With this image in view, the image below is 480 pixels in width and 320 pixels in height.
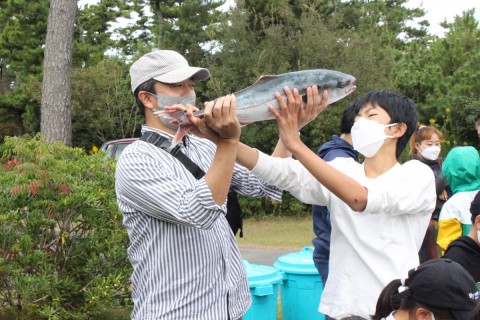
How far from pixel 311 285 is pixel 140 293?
2.97 meters

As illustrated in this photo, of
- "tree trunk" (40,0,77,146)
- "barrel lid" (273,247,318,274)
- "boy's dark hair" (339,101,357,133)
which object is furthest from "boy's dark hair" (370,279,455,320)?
"tree trunk" (40,0,77,146)

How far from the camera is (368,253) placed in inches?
106

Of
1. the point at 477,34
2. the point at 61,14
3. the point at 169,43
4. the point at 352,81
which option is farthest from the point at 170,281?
the point at 169,43

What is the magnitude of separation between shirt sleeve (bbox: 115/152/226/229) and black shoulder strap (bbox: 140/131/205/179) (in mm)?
89

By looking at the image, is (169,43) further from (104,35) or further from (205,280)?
(205,280)

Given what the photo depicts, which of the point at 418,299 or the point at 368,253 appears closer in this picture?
the point at 418,299

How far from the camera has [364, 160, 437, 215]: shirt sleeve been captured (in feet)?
8.32

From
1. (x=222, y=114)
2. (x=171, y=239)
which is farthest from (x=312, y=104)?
(x=171, y=239)

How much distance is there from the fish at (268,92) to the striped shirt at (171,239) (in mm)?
168

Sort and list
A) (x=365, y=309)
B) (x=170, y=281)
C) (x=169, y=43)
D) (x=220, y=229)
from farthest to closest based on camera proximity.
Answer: (x=169, y=43) < (x=365, y=309) < (x=220, y=229) < (x=170, y=281)

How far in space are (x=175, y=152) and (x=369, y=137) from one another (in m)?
0.91

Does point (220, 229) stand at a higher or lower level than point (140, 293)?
higher

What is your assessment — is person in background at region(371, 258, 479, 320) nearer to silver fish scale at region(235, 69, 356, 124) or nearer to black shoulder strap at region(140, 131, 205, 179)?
silver fish scale at region(235, 69, 356, 124)

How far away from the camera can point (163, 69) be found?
8.20 feet
